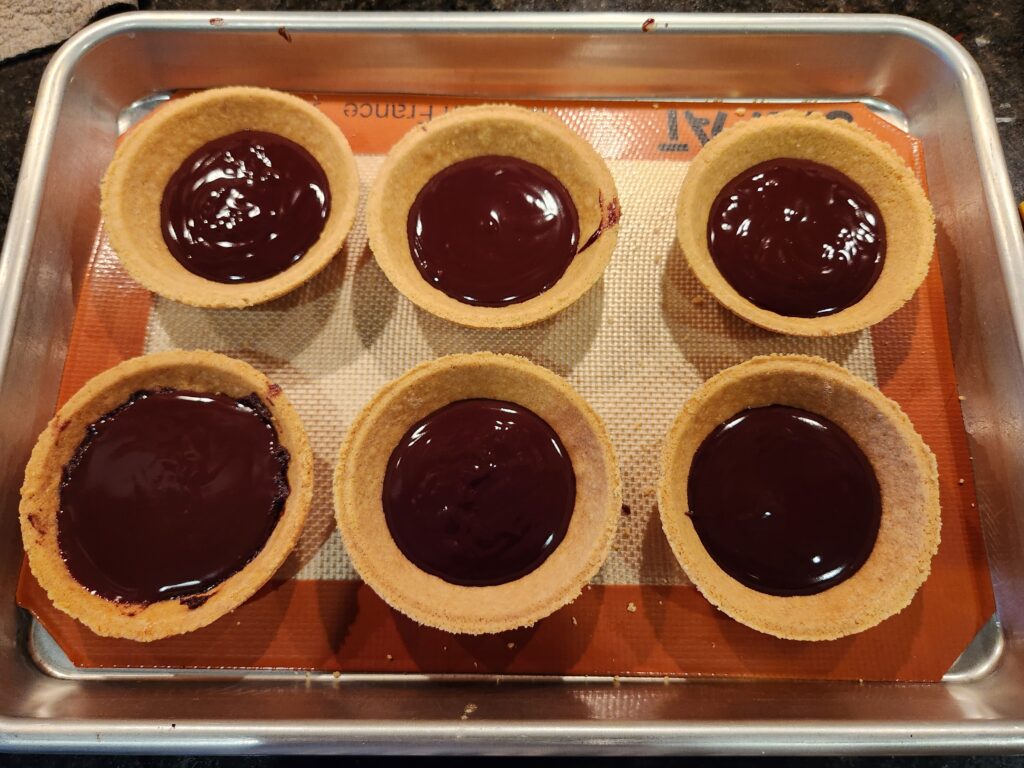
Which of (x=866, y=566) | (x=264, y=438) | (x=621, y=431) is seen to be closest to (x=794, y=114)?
(x=621, y=431)

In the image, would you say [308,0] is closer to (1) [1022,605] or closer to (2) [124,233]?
(2) [124,233]

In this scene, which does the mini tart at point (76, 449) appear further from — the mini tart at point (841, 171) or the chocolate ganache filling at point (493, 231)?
the mini tart at point (841, 171)

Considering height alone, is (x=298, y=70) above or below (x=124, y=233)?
above

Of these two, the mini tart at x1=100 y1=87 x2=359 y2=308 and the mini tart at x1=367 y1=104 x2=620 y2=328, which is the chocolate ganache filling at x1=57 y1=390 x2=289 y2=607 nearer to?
the mini tart at x1=100 y1=87 x2=359 y2=308

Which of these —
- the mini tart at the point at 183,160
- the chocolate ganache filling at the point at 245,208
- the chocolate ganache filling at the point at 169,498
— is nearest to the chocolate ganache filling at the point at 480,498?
the chocolate ganache filling at the point at 169,498

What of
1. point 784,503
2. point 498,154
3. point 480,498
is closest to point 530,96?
point 498,154
